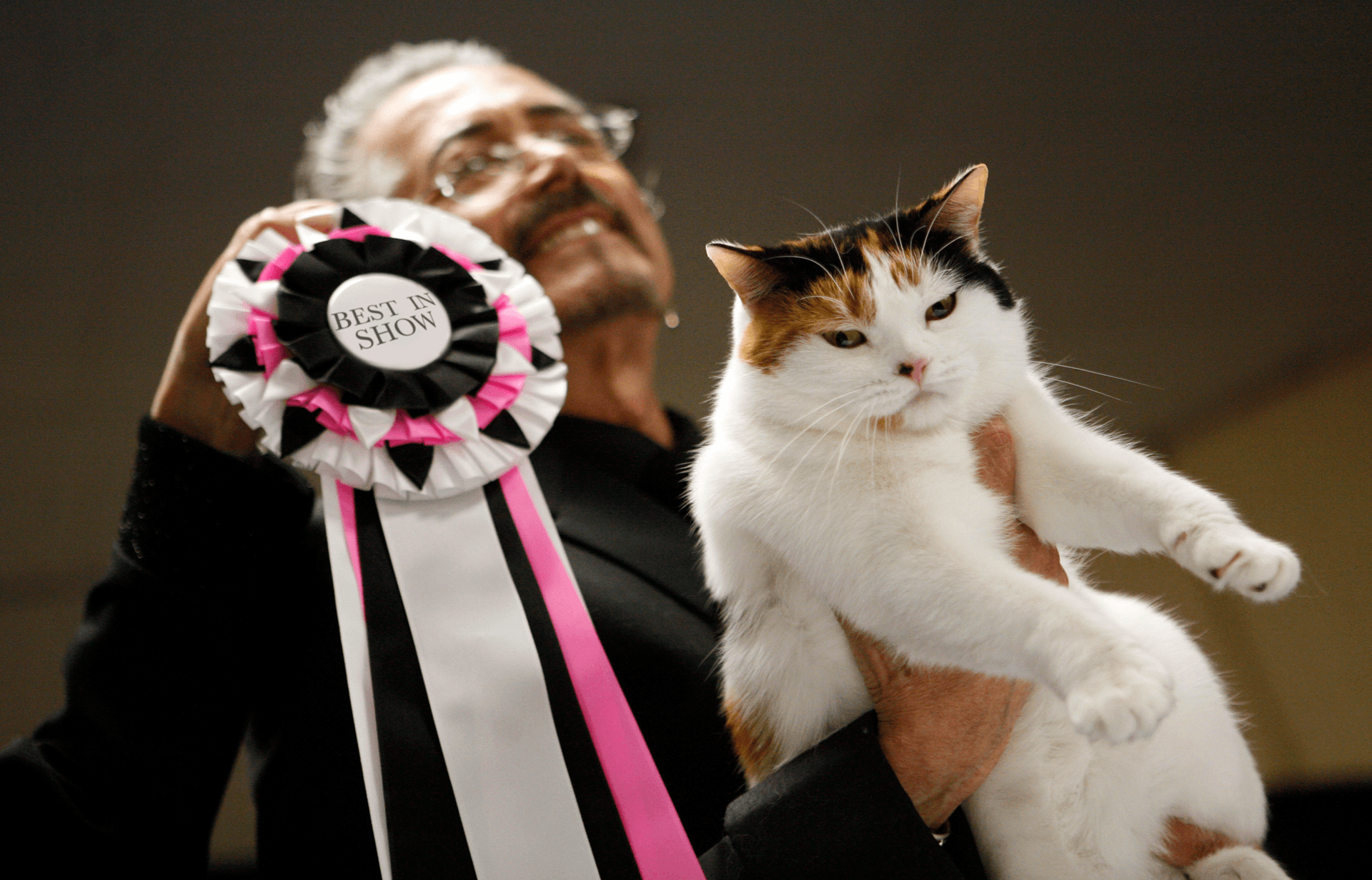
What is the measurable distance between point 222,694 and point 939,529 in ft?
2.51

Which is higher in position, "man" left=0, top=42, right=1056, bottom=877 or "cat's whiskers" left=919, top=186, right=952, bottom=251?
"cat's whiskers" left=919, top=186, right=952, bottom=251

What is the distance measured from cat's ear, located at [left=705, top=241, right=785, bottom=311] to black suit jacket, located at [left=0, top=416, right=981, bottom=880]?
37 cm

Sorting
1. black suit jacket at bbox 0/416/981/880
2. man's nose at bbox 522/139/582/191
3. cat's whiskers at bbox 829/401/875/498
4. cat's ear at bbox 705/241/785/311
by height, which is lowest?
black suit jacket at bbox 0/416/981/880

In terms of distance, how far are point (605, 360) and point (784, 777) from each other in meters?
0.69

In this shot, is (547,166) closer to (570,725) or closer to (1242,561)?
(570,725)

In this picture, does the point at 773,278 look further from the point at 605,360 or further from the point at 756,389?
the point at 605,360

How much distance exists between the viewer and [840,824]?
54cm

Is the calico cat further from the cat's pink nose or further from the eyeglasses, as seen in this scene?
the eyeglasses

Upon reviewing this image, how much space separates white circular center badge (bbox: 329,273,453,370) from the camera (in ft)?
2.29

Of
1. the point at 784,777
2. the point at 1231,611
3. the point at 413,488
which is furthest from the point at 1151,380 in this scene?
the point at 413,488

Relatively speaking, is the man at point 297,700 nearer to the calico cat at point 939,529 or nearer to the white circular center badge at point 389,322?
the calico cat at point 939,529

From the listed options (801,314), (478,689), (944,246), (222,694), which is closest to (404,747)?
(478,689)

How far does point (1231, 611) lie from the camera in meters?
1.28

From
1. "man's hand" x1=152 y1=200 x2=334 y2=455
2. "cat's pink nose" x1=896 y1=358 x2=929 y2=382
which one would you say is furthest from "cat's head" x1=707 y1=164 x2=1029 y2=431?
"man's hand" x1=152 y1=200 x2=334 y2=455
